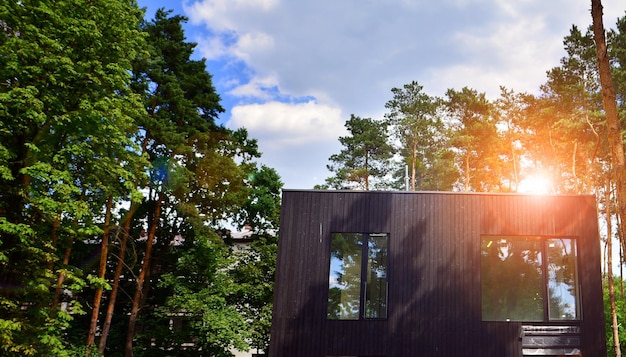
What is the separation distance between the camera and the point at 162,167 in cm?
1428

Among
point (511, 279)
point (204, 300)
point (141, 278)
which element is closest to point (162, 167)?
point (141, 278)

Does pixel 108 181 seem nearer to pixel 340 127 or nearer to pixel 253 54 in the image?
pixel 253 54

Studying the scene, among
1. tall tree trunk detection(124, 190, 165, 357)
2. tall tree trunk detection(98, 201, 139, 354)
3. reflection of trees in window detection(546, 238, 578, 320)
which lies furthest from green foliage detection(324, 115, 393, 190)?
reflection of trees in window detection(546, 238, 578, 320)

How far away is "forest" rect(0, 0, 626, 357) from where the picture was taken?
29.8 ft

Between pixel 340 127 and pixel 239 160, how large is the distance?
454 inches

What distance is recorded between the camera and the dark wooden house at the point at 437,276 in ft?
26.5

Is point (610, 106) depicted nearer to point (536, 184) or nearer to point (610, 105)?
point (610, 105)

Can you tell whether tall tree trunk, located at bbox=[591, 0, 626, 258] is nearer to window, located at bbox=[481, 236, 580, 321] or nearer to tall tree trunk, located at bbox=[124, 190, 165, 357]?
window, located at bbox=[481, 236, 580, 321]

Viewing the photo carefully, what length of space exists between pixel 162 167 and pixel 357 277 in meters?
8.42

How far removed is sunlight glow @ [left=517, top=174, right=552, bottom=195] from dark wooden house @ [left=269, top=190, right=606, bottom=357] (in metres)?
14.4

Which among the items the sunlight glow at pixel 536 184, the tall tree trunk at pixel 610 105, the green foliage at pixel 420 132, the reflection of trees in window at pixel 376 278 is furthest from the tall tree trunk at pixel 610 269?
the reflection of trees in window at pixel 376 278

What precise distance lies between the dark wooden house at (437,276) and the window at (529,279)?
2cm

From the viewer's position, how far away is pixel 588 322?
319 inches

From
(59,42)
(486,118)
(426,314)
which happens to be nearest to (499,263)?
(426,314)
